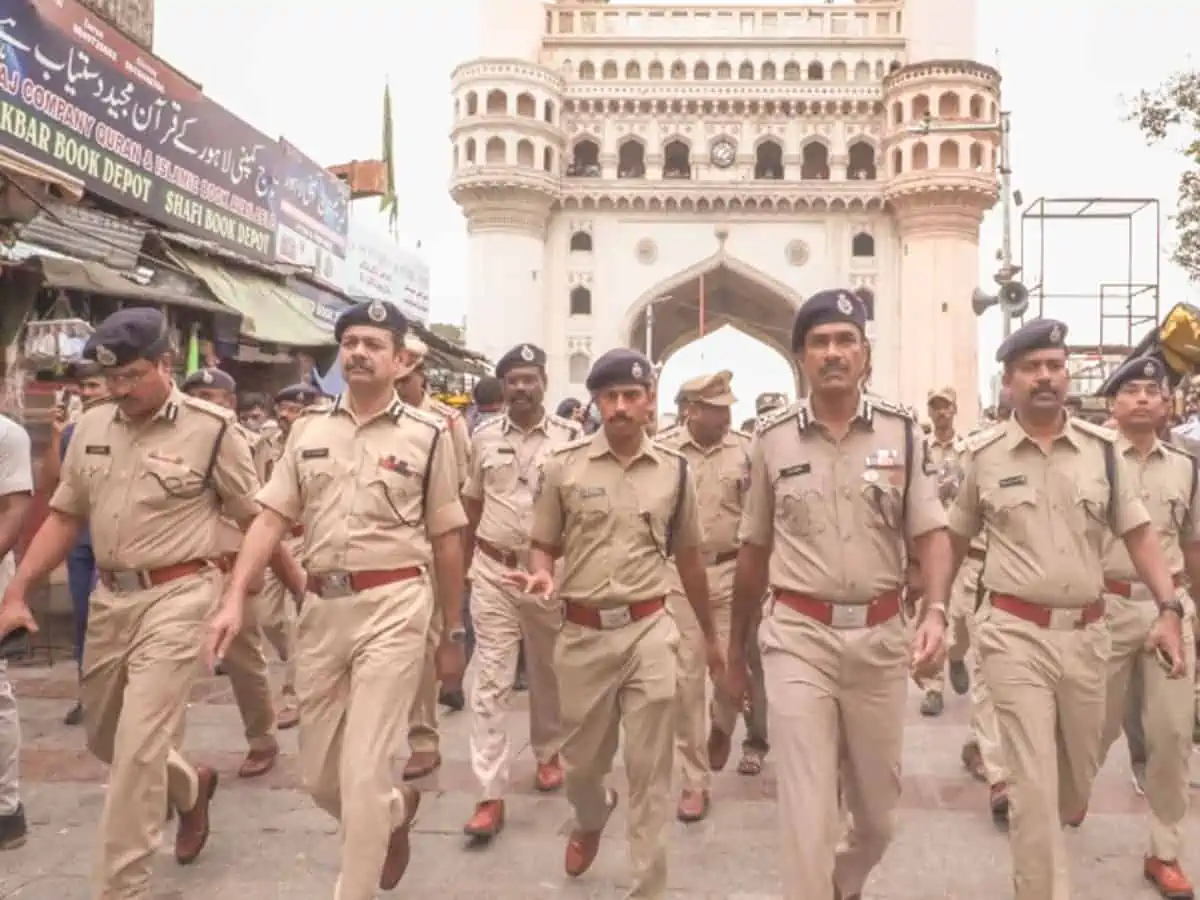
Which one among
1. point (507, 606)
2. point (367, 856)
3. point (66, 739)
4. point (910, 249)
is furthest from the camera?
point (910, 249)

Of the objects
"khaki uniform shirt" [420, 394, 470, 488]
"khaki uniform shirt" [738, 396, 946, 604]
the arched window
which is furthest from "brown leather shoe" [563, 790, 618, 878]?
the arched window

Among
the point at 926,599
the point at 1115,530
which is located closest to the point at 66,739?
the point at 926,599

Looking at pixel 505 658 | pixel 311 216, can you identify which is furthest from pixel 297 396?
pixel 311 216

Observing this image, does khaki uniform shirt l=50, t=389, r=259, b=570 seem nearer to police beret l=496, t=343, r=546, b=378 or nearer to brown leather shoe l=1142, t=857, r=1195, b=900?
police beret l=496, t=343, r=546, b=378

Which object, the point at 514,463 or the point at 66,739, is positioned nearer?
the point at 514,463

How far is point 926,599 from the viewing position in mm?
3428

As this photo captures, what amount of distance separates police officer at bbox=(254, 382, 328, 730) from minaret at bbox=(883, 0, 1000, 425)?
102 ft

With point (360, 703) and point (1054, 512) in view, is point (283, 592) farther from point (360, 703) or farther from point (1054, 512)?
point (1054, 512)

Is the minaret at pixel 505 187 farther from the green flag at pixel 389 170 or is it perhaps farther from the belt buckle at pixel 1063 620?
the belt buckle at pixel 1063 620

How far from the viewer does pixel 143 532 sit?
3.74 m

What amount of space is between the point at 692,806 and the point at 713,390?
184 centimetres

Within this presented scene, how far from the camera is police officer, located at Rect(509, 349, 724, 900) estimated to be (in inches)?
145

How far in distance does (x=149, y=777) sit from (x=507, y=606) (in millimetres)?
1874

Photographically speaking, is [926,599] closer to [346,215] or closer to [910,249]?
[346,215]
